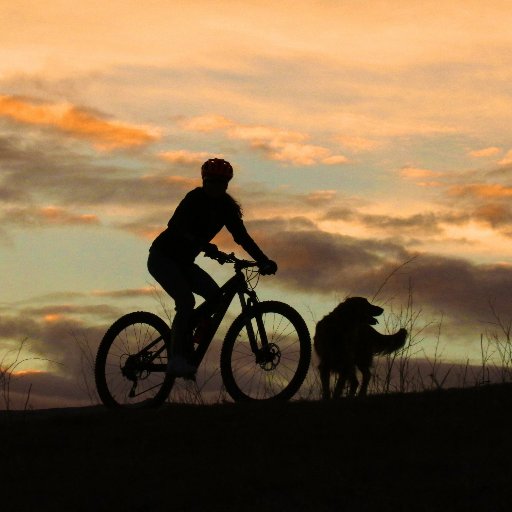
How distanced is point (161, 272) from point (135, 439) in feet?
5.88

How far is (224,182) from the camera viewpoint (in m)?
8.91

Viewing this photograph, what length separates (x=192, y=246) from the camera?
9.15 meters

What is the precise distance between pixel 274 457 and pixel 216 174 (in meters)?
2.79

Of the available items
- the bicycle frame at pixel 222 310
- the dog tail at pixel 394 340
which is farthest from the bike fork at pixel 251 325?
the dog tail at pixel 394 340

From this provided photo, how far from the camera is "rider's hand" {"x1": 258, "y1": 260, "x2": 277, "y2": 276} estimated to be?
29.7 ft

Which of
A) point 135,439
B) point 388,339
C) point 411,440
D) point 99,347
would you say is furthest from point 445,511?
point 388,339

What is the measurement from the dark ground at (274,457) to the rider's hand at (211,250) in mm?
1378

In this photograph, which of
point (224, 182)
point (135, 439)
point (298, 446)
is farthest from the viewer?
point (224, 182)

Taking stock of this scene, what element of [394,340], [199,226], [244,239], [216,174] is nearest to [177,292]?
[199,226]

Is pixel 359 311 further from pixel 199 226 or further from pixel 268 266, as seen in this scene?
pixel 199 226

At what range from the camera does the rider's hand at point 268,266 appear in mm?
9055

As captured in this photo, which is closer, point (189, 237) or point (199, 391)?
point (189, 237)

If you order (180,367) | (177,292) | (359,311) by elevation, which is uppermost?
(359,311)

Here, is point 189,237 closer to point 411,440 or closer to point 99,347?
point 99,347
